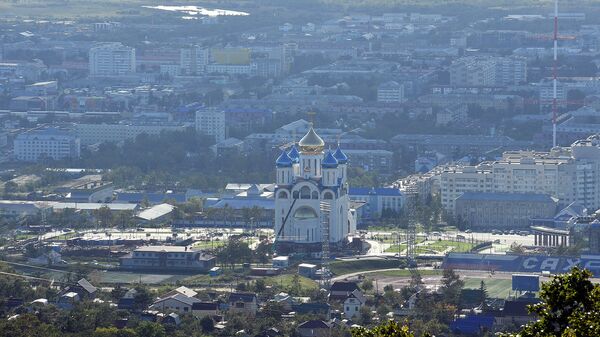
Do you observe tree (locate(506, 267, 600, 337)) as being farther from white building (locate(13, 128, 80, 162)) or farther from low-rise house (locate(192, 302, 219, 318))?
white building (locate(13, 128, 80, 162))

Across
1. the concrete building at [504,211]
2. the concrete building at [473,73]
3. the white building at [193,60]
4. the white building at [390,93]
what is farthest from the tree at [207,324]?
the white building at [193,60]

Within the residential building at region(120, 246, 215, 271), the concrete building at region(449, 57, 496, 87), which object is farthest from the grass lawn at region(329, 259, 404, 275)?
the concrete building at region(449, 57, 496, 87)

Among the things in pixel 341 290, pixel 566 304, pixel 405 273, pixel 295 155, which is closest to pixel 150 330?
pixel 341 290

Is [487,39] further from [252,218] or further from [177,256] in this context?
[177,256]

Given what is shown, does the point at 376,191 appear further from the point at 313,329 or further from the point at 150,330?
the point at 150,330

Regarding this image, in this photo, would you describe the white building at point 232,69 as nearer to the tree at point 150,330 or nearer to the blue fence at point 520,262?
the blue fence at point 520,262

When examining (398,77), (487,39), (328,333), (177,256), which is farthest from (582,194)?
(487,39)
